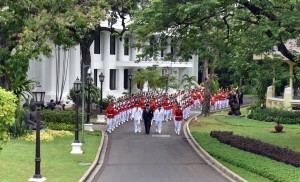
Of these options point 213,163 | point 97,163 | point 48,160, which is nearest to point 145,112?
point 213,163

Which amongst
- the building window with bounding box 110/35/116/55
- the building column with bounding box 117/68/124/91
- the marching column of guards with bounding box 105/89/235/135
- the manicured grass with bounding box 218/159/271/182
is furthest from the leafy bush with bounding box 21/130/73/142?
the building column with bounding box 117/68/124/91

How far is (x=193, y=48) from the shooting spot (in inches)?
1030

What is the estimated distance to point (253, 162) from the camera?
20.1 metres

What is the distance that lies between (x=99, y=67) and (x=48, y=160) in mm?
34476

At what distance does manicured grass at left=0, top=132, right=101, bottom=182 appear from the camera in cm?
1758

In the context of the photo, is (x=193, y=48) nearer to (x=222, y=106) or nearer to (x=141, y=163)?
(x=141, y=163)

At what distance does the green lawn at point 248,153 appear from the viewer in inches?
715

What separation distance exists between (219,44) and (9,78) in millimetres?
9922

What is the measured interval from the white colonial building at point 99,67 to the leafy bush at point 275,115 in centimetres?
745

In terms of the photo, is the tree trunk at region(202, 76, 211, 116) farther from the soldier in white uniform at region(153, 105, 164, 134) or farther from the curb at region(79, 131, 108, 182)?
the curb at region(79, 131, 108, 182)

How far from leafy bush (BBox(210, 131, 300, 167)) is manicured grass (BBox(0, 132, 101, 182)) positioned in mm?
5716

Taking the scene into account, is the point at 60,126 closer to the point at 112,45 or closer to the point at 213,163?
the point at 213,163

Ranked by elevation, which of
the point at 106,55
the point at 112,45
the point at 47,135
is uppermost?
the point at 112,45

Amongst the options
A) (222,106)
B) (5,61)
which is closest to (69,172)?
(5,61)
